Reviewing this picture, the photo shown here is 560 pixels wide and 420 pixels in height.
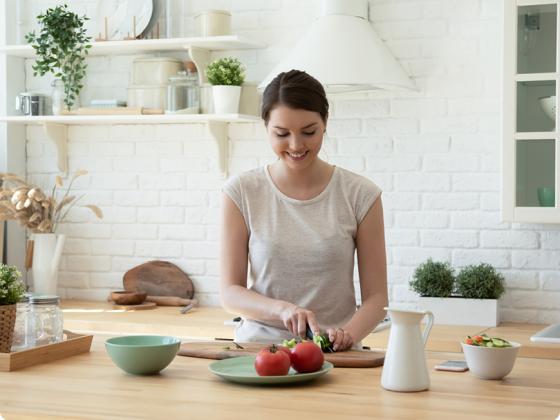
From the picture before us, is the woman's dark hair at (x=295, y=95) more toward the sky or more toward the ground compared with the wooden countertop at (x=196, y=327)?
more toward the sky

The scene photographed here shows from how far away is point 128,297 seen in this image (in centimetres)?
419

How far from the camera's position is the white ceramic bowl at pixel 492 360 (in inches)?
79.6

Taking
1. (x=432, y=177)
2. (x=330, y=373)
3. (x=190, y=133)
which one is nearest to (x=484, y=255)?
(x=432, y=177)

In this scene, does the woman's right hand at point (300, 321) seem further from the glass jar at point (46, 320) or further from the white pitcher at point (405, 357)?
the glass jar at point (46, 320)

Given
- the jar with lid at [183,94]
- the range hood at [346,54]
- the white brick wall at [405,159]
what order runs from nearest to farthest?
the range hood at [346,54] < the white brick wall at [405,159] < the jar with lid at [183,94]

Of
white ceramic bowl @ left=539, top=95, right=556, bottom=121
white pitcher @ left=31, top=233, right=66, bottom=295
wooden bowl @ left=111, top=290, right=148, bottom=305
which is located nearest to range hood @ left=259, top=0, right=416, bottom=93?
white ceramic bowl @ left=539, top=95, right=556, bottom=121

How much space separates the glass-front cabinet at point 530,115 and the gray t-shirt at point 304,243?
122 cm

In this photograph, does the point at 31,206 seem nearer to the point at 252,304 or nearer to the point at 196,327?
the point at 196,327

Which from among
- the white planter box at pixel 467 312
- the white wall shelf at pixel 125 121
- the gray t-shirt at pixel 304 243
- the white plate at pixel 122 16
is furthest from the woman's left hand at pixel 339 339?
the white plate at pixel 122 16

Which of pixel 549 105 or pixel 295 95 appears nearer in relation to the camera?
pixel 295 95

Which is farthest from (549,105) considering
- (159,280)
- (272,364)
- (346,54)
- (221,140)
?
(272,364)

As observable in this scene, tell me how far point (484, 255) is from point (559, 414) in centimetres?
223

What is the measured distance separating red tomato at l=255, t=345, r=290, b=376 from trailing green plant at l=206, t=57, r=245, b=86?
2234 millimetres

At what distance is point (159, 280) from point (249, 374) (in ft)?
7.95
